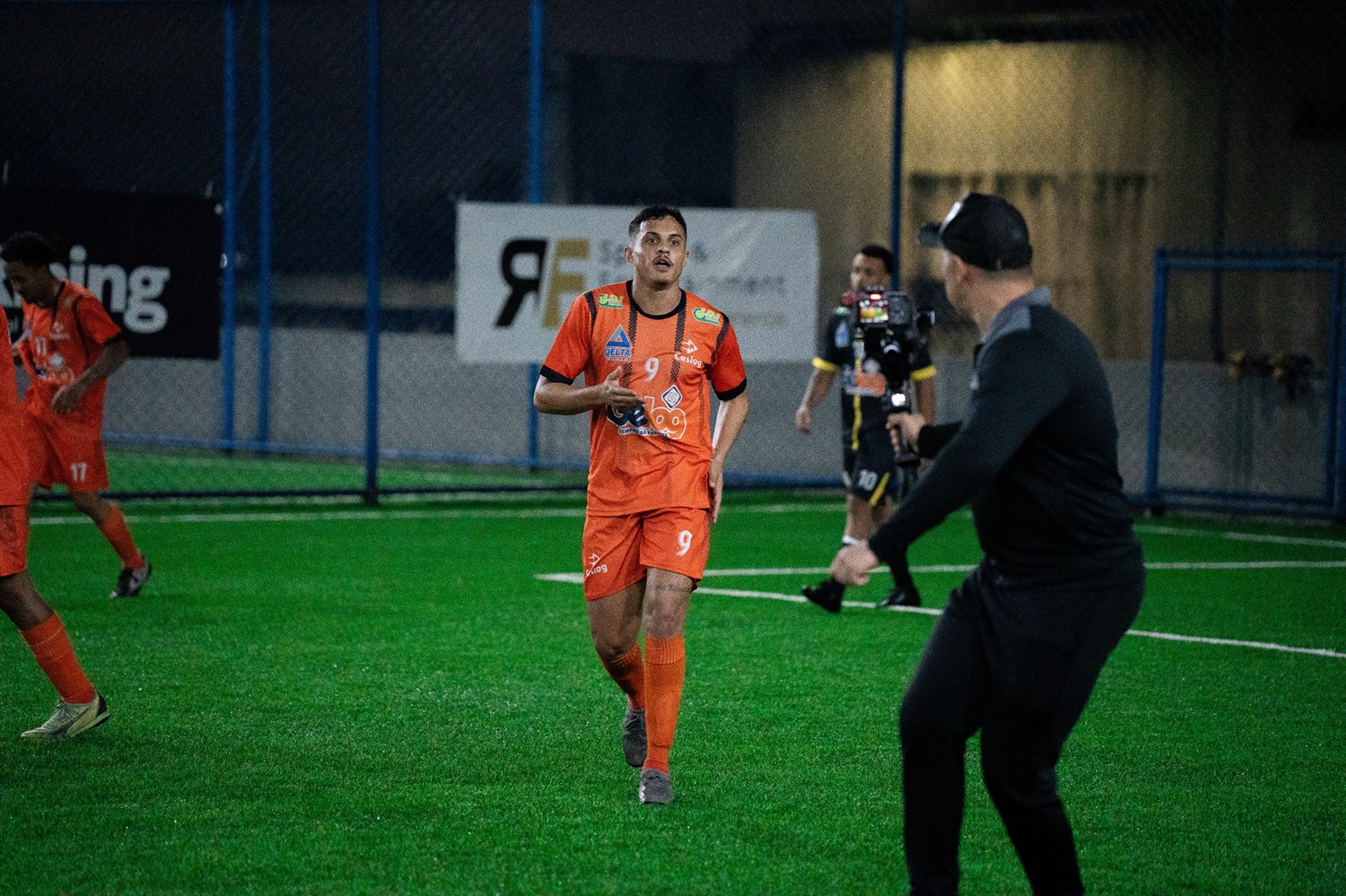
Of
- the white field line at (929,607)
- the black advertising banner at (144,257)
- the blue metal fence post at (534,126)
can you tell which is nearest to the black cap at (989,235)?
the white field line at (929,607)

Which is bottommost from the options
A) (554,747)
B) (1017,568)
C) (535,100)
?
(554,747)

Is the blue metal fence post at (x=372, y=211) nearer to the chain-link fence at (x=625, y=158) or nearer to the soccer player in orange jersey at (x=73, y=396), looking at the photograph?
the chain-link fence at (x=625, y=158)

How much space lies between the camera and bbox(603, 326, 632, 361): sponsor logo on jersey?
19.6ft

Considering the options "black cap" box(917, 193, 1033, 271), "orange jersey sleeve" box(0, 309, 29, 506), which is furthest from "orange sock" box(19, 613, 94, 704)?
"black cap" box(917, 193, 1033, 271)

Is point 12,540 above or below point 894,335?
below

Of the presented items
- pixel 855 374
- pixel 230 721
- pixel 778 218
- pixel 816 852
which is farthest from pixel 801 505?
pixel 816 852

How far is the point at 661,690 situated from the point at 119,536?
482 cm

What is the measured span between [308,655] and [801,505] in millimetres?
7411

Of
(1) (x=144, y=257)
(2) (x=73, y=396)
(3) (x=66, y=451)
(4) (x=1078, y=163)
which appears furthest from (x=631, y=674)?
(4) (x=1078, y=163)

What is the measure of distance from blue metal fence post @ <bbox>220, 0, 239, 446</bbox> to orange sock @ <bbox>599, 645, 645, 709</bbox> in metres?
11.7

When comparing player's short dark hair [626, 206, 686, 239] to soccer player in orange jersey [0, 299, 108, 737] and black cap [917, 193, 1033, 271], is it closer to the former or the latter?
black cap [917, 193, 1033, 271]

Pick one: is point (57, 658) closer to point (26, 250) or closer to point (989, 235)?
point (26, 250)

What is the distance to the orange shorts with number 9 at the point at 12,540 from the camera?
6164 millimetres

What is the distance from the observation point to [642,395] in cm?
595
